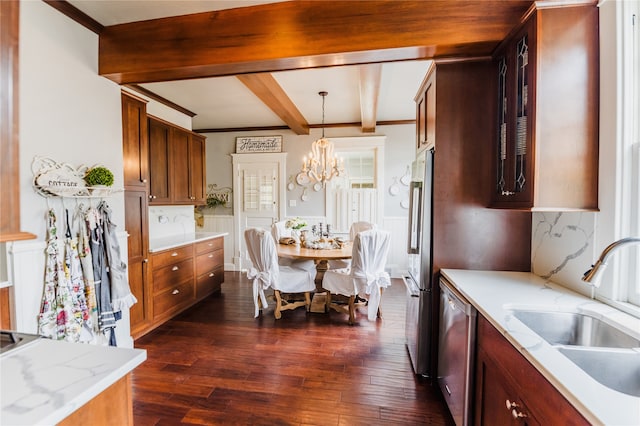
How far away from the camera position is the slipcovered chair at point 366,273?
2.99 m

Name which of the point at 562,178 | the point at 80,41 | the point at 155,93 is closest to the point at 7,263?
the point at 80,41

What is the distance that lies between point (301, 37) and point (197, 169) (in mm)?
Answer: 2922

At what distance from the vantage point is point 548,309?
54.4 inches

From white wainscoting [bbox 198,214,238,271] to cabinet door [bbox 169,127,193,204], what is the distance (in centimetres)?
153

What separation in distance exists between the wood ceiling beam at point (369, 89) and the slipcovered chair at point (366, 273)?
1524 millimetres

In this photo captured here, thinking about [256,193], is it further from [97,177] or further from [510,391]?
[510,391]

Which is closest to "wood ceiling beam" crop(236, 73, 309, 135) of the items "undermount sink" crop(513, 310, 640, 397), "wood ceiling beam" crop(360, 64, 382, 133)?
"wood ceiling beam" crop(360, 64, 382, 133)

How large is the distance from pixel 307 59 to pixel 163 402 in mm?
2578

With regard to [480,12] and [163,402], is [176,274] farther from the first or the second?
[480,12]

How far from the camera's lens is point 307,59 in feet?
6.64

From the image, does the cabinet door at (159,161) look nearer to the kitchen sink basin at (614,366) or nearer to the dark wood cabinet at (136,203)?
the dark wood cabinet at (136,203)

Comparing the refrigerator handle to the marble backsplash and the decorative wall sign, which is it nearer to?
the marble backsplash

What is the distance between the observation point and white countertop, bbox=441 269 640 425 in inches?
28.6

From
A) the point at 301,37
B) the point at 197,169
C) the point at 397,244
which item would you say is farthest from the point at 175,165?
the point at 397,244
